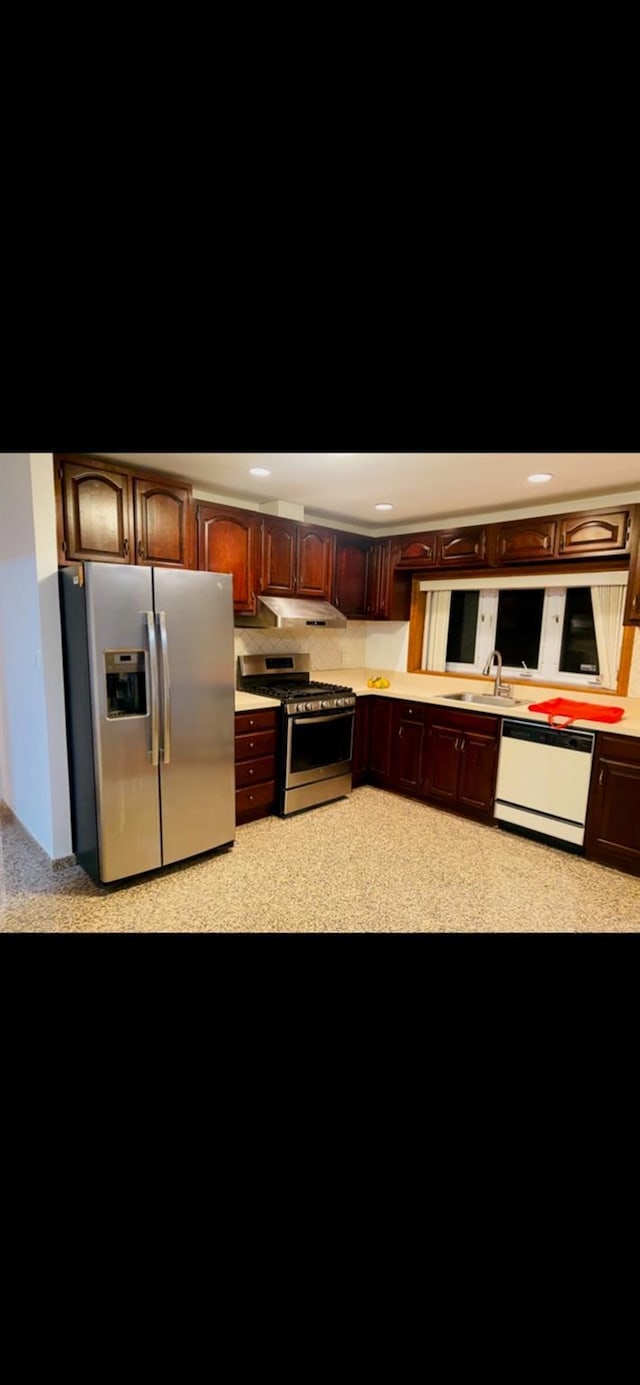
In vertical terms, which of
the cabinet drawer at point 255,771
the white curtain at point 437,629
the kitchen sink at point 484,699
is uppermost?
the white curtain at point 437,629

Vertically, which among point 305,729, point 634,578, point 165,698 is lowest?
point 305,729

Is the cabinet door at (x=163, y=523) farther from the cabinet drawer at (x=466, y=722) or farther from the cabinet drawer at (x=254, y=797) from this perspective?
the cabinet drawer at (x=466, y=722)

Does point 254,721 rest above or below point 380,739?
above

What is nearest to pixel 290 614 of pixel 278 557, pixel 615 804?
pixel 278 557

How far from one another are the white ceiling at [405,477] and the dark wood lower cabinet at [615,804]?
1486 millimetres

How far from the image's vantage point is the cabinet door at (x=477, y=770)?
11.5 ft

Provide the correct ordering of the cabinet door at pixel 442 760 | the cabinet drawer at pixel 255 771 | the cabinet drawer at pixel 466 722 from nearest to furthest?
the cabinet drawer at pixel 255 771 → the cabinet drawer at pixel 466 722 → the cabinet door at pixel 442 760

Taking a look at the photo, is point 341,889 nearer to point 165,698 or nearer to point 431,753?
point 165,698

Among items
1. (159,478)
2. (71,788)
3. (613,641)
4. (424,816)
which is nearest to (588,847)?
(424,816)

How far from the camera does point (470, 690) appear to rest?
4160 mm

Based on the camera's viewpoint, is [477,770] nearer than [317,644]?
Yes

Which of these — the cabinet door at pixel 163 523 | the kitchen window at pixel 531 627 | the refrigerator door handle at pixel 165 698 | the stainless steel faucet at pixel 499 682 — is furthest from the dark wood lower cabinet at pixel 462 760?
the cabinet door at pixel 163 523

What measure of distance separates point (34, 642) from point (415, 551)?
2.80 meters
